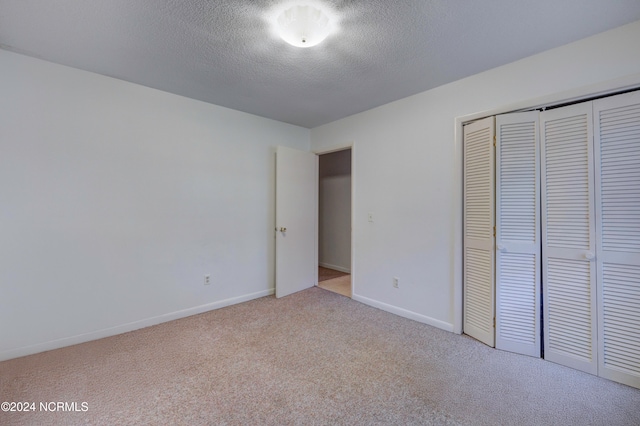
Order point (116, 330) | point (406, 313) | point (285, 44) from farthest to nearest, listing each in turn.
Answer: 1. point (406, 313)
2. point (116, 330)
3. point (285, 44)

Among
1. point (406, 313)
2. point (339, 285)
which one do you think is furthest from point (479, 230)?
point (339, 285)

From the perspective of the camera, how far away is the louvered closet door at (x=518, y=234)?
84.8 inches

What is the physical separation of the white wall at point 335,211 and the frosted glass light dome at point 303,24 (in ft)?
10.8

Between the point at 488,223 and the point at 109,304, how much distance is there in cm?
359

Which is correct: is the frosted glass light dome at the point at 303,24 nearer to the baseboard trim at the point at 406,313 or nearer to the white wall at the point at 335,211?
the baseboard trim at the point at 406,313

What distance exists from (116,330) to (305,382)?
6.49 feet

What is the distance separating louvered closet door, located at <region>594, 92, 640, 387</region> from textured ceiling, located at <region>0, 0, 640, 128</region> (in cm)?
66

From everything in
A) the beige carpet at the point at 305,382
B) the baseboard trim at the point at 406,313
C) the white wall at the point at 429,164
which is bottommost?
the beige carpet at the point at 305,382

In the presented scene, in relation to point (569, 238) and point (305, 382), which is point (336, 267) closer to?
point (305, 382)

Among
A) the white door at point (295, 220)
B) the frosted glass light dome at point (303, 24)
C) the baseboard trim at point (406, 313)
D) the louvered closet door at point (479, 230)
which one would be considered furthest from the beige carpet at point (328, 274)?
the frosted glass light dome at point (303, 24)

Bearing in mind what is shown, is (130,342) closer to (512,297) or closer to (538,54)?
(512,297)

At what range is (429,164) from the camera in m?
2.77

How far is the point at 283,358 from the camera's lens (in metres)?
2.13

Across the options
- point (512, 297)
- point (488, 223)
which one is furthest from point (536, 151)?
point (512, 297)
